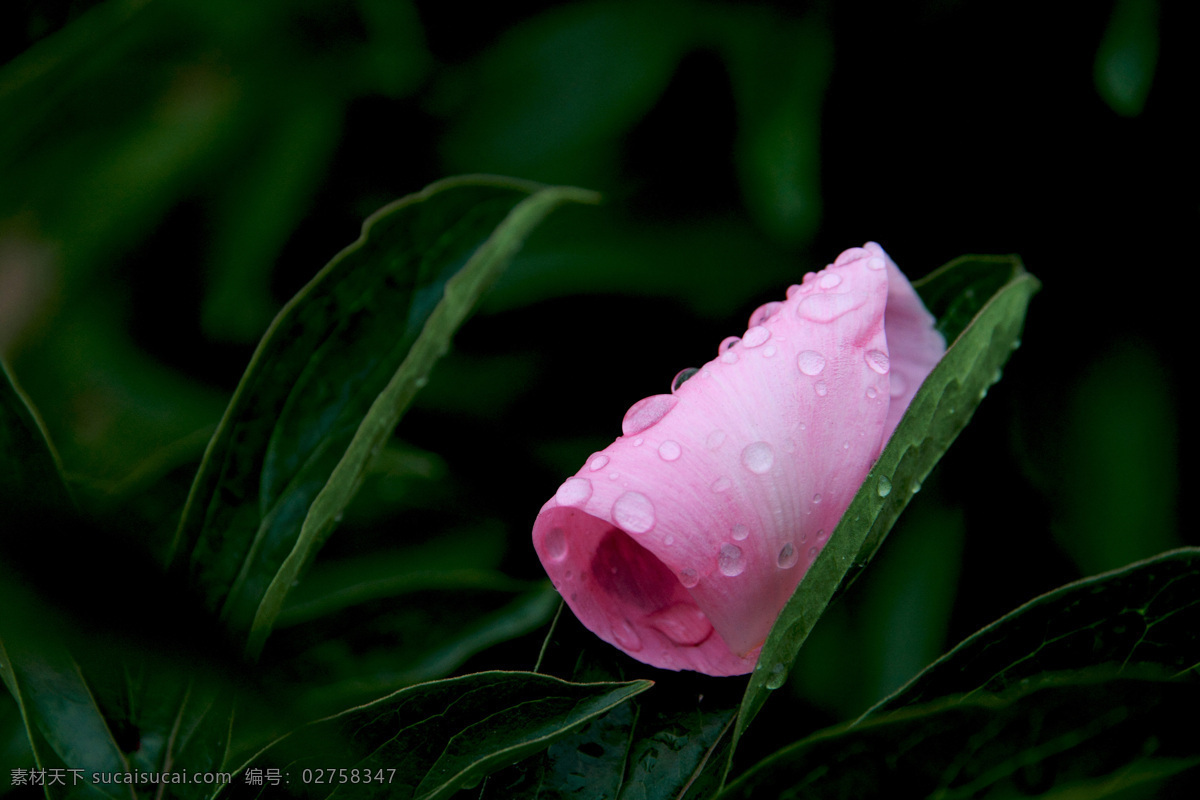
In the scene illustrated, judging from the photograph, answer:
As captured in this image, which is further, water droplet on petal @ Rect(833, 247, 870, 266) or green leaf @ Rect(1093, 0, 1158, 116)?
green leaf @ Rect(1093, 0, 1158, 116)

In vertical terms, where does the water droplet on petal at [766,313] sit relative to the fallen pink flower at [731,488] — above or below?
above

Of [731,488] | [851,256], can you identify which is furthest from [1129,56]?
[731,488]

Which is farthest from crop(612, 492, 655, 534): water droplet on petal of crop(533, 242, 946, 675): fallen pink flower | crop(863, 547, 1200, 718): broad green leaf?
crop(863, 547, 1200, 718): broad green leaf

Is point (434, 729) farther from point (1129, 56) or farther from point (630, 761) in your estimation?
point (1129, 56)

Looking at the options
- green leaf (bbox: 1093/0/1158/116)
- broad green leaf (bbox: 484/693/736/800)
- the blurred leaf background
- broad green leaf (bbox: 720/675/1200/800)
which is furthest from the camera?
the blurred leaf background

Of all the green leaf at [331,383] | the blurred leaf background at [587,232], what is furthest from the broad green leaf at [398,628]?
the green leaf at [331,383]

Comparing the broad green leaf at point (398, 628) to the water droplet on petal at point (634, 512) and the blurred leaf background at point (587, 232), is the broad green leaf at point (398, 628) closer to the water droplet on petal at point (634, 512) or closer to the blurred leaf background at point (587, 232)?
the blurred leaf background at point (587, 232)

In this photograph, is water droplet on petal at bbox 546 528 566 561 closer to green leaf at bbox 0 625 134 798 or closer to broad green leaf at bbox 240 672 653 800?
broad green leaf at bbox 240 672 653 800
